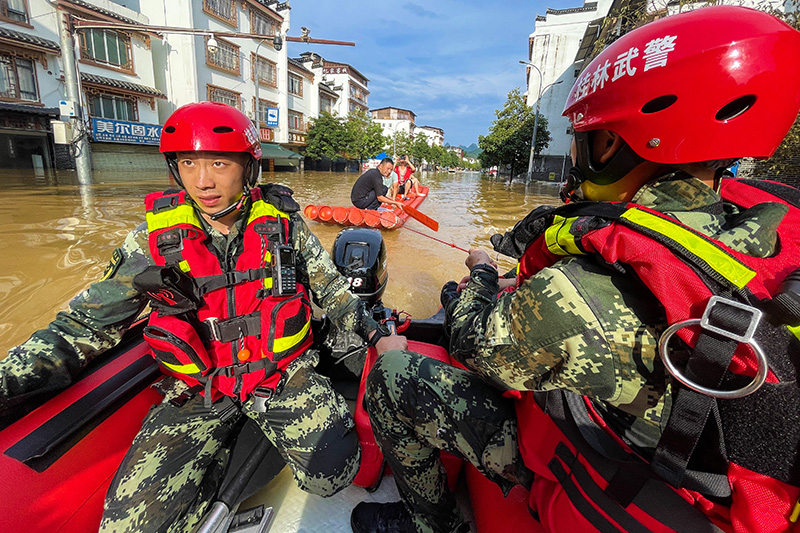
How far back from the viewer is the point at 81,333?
5.08 ft

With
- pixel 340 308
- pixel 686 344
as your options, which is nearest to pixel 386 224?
pixel 340 308

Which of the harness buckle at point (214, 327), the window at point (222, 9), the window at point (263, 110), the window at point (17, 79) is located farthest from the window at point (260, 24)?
the harness buckle at point (214, 327)

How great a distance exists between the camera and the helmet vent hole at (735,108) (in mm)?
948

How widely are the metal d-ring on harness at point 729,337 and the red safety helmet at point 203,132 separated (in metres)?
1.84

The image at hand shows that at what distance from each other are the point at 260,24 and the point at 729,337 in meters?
32.6

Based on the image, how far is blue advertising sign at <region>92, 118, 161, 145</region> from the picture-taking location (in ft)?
52.9

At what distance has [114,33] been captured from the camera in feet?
56.1

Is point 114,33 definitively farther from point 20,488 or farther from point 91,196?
point 20,488

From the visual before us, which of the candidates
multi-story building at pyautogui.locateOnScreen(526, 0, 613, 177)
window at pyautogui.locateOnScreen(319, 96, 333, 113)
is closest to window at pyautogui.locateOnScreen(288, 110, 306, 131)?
window at pyautogui.locateOnScreen(319, 96, 333, 113)

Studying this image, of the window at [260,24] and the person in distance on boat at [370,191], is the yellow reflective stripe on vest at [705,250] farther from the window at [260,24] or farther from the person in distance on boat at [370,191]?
the window at [260,24]

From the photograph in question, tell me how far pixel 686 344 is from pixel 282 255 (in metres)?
1.59

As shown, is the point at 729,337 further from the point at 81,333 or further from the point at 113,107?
the point at 113,107

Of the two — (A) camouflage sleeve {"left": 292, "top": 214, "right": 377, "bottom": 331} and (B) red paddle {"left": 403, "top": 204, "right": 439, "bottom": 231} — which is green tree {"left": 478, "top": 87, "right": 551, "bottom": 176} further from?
(A) camouflage sleeve {"left": 292, "top": 214, "right": 377, "bottom": 331}

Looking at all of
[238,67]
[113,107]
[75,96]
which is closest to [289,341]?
[75,96]
